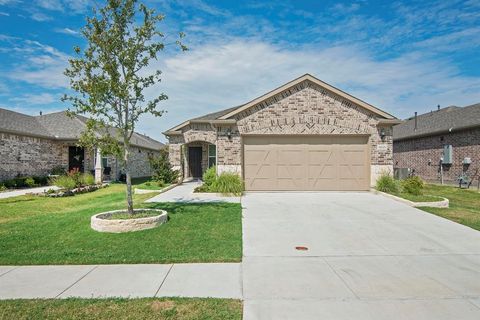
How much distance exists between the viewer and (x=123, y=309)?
3783 mm

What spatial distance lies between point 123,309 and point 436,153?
76.8 ft

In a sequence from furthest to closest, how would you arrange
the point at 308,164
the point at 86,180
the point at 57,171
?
the point at 57,171 → the point at 86,180 → the point at 308,164

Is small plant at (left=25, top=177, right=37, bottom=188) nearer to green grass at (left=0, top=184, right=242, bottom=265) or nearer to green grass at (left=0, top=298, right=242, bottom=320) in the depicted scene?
green grass at (left=0, top=184, right=242, bottom=265)

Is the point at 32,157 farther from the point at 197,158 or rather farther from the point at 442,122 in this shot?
the point at 442,122

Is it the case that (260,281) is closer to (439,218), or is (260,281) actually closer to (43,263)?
(43,263)

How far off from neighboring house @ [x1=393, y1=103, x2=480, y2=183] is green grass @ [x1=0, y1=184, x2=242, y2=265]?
16.4 m

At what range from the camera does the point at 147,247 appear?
6363 millimetres

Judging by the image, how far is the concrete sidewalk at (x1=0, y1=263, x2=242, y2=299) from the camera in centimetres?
428

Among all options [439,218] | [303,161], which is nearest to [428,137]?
[303,161]

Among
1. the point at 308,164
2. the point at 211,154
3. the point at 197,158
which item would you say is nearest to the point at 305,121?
the point at 308,164

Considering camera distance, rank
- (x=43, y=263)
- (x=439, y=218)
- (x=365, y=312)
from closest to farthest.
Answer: (x=365, y=312) < (x=43, y=263) < (x=439, y=218)

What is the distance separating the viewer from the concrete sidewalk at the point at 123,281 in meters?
4.28

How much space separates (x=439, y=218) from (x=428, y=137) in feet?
50.9

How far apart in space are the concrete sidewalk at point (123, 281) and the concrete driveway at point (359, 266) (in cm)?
43
